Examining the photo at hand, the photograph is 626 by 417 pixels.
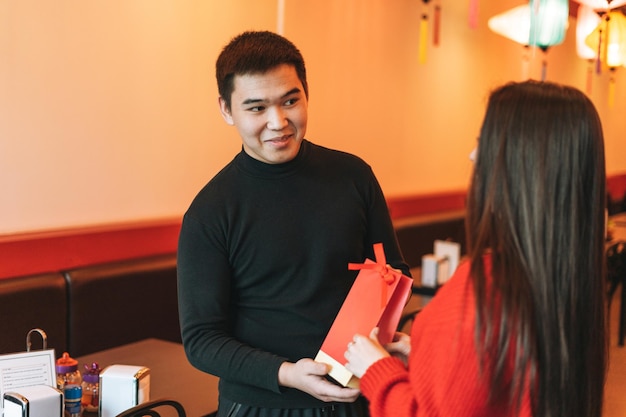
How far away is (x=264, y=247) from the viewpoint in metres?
1.69

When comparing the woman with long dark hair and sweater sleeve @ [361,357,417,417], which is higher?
the woman with long dark hair

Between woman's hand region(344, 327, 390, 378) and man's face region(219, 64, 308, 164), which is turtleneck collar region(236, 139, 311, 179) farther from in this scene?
woman's hand region(344, 327, 390, 378)

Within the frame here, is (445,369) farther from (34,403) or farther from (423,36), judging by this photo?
(423,36)

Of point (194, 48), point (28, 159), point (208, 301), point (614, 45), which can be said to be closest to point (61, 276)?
point (28, 159)

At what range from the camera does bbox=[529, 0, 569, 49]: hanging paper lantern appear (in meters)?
5.18

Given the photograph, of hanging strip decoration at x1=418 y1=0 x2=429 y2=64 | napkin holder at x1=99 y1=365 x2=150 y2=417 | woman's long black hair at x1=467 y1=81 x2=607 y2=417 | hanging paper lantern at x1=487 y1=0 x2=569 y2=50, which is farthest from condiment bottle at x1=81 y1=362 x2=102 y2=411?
hanging paper lantern at x1=487 y1=0 x2=569 y2=50

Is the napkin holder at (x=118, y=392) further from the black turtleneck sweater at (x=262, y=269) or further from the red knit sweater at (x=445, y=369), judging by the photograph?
the red knit sweater at (x=445, y=369)

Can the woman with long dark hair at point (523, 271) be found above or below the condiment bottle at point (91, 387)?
above

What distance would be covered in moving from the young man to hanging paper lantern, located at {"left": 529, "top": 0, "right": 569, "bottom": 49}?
149 inches

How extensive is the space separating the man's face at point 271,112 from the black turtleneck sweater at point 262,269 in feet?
0.17

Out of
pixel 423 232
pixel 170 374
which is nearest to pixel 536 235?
pixel 170 374

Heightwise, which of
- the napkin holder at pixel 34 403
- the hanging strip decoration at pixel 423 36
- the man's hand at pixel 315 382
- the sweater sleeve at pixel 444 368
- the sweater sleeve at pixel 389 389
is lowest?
the napkin holder at pixel 34 403

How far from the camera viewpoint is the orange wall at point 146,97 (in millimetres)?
3205

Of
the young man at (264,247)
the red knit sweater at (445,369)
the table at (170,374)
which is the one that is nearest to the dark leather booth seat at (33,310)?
the table at (170,374)
